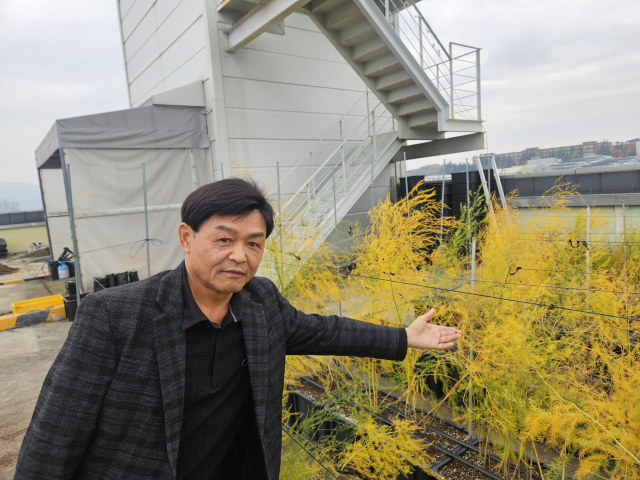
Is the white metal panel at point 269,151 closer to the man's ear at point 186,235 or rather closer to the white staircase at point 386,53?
the white staircase at point 386,53

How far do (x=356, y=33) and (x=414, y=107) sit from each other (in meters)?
1.38

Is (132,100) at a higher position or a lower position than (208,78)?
higher

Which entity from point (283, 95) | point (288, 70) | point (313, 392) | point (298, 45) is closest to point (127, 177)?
point (283, 95)

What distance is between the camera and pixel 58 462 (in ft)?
2.49

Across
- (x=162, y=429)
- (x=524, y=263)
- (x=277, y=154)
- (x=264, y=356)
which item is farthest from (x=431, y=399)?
(x=277, y=154)

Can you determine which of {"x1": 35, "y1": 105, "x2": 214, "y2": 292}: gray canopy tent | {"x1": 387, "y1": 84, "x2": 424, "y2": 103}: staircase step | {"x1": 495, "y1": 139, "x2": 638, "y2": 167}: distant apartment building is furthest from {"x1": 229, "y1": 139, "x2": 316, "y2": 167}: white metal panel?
{"x1": 495, "y1": 139, "x2": 638, "y2": 167}: distant apartment building

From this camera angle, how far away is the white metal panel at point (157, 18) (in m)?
6.27

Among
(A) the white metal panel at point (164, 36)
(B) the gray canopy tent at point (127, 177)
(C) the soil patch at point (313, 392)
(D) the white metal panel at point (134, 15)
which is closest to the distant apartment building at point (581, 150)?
(B) the gray canopy tent at point (127, 177)

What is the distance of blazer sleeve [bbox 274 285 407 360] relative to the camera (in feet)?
3.76

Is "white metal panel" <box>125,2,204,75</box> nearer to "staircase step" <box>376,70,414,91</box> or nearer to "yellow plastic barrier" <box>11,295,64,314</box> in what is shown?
"staircase step" <box>376,70,414,91</box>

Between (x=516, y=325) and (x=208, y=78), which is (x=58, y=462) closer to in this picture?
(x=516, y=325)

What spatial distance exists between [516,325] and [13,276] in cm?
1048

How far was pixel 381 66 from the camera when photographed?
557 centimetres

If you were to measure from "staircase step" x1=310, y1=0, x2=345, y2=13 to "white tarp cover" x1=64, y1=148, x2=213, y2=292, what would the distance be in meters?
2.73
